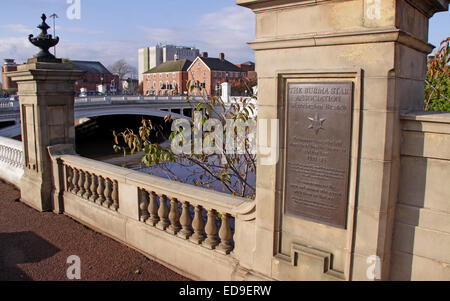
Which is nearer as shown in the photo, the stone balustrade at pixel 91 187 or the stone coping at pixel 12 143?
the stone balustrade at pixel 91 187

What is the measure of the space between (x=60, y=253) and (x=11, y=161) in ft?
14.9

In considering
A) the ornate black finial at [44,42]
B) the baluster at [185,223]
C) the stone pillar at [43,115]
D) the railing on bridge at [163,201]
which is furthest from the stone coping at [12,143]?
the baluster at [185,223]

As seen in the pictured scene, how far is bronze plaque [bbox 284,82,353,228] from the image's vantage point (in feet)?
9.89

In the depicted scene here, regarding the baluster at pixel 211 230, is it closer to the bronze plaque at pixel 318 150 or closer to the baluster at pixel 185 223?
the baluster at pixel 185 223

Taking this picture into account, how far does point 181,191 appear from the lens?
4402 millimetres

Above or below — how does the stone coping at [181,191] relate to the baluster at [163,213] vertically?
above

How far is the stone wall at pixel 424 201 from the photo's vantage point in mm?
2762

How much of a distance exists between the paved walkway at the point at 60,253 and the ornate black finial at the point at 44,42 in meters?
2.75

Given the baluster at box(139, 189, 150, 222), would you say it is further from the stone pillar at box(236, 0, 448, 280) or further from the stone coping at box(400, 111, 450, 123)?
the stone coping at box(400, 111, 450, 123)

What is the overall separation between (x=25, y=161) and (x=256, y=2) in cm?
592

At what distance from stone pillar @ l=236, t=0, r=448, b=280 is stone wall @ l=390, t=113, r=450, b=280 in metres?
0.09

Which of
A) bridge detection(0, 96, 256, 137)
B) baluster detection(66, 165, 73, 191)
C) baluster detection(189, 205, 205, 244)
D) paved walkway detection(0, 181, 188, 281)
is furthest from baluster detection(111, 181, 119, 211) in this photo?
bridge detection(0, 96, 256, 137)
